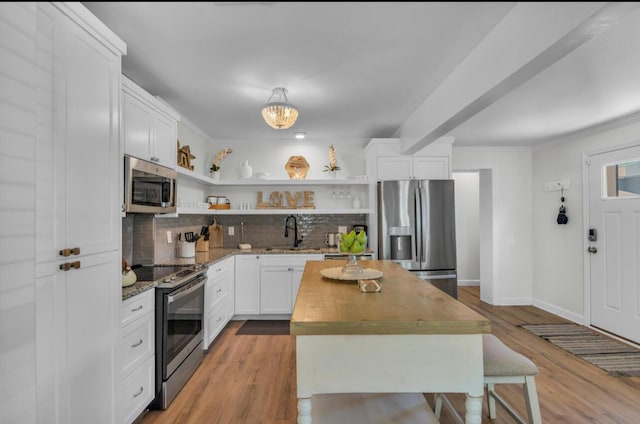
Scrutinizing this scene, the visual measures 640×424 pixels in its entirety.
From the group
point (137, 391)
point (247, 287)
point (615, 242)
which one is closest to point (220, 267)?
point (247, 287)

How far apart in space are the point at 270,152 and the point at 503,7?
14.2 feet

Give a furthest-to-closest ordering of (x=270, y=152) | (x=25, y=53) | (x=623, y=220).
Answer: (x=270, y=152) → (x=623, y=220) → (x=25, y=53)

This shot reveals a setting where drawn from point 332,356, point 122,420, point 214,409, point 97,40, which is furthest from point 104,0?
point 214,409

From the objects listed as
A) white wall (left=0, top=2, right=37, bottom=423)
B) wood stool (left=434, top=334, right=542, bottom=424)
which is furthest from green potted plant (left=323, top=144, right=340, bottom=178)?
white wall (left=0, top=2, right=37, bottom=423)

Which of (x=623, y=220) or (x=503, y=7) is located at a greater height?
(x=503, y=7)

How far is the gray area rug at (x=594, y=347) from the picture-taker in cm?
284

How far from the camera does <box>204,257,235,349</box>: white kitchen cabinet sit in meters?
3.04

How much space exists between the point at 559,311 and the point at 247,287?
158 inches

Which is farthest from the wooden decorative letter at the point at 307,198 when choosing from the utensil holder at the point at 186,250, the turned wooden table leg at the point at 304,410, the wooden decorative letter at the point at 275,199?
the turned wooden table leg at the point at 304,410

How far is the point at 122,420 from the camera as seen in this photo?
5.97ft

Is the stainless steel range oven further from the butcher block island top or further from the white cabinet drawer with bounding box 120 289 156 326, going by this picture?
the butcher block island top

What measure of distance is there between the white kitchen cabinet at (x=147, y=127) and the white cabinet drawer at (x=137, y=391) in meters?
1.39

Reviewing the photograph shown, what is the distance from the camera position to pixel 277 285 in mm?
3977

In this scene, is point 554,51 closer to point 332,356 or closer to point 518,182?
point 332,356
